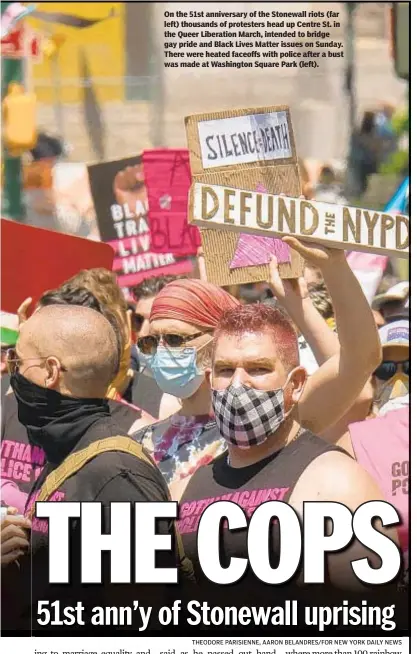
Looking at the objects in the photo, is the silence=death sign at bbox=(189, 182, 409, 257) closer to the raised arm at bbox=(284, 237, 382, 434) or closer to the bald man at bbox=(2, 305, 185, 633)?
the raised arm at bbox=(284, 237, 382, 434)

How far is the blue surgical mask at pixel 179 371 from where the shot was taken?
19.1 ft

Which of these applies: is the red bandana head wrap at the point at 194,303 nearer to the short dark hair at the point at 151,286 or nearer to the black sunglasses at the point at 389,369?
the short dark hair at the point at 151,286

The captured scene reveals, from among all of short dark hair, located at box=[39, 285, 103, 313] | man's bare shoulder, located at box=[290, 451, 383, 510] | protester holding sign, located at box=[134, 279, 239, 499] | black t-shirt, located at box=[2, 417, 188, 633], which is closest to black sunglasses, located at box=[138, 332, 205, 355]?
protester holding sign, located at box=[134, 279, 239, 499]

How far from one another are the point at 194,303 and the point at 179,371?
33 centimetres

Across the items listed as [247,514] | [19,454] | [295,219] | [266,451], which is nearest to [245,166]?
[295,219]

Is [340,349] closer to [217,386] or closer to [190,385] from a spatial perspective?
[217,386]

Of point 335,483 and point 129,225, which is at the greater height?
point 129,225

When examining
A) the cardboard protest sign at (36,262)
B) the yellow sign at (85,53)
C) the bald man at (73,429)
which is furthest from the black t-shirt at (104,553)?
the yellow sign at (85,53)

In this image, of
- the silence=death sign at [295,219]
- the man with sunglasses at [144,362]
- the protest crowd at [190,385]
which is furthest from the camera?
the man with sunglasses at [144,362]

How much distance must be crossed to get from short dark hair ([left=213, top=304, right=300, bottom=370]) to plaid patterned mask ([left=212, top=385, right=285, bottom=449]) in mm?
203

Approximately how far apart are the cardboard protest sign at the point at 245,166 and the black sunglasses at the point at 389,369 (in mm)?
576

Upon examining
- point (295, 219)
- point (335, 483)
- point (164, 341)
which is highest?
point (295, 219)

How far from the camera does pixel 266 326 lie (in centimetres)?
581

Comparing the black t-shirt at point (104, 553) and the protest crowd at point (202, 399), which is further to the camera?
the black t-shirt at point (104, 553)
